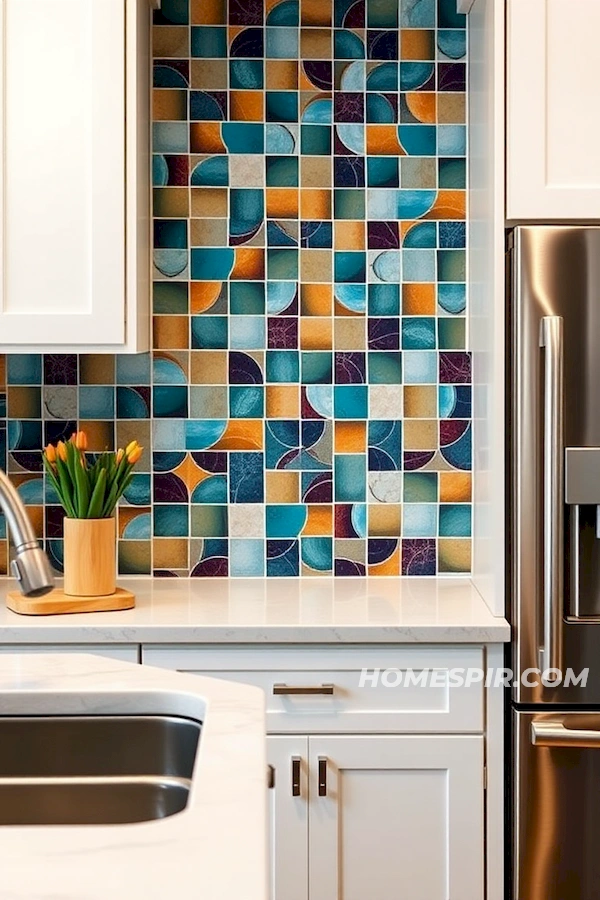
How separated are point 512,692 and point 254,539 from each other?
2.57 feet

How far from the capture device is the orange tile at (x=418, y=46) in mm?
2742

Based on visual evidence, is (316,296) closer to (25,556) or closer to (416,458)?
(416,458)

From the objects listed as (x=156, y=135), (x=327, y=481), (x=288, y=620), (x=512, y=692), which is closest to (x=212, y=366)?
(x=327, y=481)

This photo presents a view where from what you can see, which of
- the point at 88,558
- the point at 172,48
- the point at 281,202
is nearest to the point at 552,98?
the point at 281,202

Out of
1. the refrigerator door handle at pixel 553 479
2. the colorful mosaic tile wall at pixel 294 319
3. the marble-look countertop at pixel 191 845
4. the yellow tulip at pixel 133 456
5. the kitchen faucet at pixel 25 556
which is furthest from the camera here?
the colorful mosaic tile wall at pixel 294 319

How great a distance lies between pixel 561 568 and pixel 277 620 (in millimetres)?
567

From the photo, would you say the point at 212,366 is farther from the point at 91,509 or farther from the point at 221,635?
the point at 221,635

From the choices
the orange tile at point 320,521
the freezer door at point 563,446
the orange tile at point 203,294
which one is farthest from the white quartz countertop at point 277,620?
the orange tile at point 203,294

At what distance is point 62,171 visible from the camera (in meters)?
2.37

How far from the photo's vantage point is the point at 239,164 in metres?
2.74

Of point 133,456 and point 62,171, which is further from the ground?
point 62,171

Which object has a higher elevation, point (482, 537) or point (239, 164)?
point (239, 164)

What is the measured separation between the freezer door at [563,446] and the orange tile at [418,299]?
1.70 ft

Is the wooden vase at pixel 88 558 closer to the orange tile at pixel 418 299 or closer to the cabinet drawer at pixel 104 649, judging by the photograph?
the cabinet drawer at pixel 104 649
